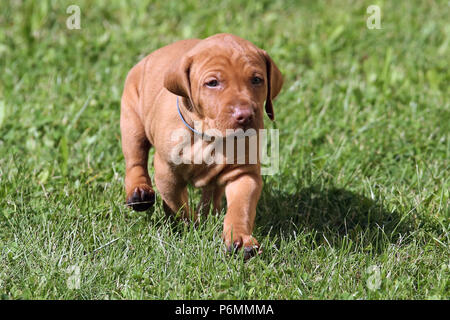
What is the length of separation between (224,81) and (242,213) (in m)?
0.74

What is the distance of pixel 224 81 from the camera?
350 cm

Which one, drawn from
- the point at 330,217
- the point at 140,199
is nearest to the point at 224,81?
the point at 140,199

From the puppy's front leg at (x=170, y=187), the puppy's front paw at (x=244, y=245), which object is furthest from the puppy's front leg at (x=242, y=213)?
the puppy's front leg at (x=170, y=187)

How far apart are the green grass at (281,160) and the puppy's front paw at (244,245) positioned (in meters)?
0.06

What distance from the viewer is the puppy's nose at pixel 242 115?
338cm

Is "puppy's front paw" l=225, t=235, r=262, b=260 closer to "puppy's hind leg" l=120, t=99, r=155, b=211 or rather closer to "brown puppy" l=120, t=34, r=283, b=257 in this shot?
"brown puppy" l=120, t=34, r=283, b=257

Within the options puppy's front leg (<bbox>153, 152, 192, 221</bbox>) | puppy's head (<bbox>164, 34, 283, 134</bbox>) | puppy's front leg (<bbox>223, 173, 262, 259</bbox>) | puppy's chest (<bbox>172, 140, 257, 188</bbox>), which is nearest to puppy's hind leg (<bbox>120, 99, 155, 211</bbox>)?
puppy's front leg (<bbox>153, 152, 192, 221</bbox>)

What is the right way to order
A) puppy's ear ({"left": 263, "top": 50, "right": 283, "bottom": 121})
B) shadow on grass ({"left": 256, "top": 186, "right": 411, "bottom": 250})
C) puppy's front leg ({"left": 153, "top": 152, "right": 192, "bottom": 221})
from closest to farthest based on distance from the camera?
puppy's ear ({"left": 263, "top": 50, "right": 283, "bottom": 121}) < puppy's front leg ({"left": 153, "top": 152, "right": 192, "bottom": 221}) < shadow on grass ({"left": 256, "top": 186, "right": 411, "bottom": 250})

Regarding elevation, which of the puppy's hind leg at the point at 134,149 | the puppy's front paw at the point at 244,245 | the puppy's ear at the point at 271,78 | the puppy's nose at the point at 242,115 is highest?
the puppy's ear at the point at 271,78

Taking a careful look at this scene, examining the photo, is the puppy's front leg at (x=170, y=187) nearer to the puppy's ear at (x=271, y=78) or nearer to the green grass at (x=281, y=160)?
the green grass at (x=281, y=160)

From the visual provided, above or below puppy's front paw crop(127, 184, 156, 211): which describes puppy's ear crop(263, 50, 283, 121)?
above

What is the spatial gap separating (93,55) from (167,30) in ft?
2.82

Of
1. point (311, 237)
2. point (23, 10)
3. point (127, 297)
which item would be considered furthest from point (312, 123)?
point (23, 10)

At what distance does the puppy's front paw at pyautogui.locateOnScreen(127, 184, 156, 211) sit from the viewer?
13.5 feet
